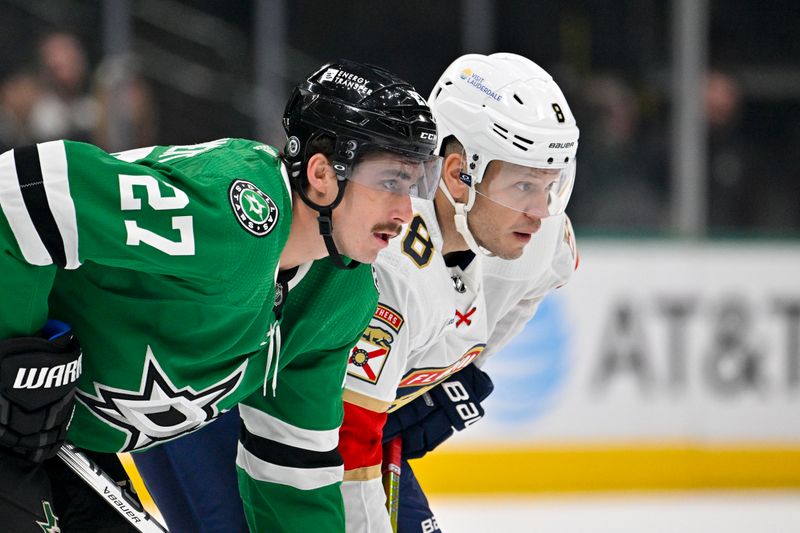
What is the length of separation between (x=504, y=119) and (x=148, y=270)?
1.07 meters

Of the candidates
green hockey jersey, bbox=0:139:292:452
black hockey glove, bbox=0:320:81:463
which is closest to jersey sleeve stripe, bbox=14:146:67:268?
green hockey jersey, bbox=0:139:292:452

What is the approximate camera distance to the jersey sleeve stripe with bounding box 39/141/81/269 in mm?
1790

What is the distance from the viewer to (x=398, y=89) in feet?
6.95

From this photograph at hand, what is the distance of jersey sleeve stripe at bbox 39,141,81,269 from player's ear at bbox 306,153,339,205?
45 cm

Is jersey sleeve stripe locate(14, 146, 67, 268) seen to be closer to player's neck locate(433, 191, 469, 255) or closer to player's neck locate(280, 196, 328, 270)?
player's neck locate(280, 196, 328, 270)

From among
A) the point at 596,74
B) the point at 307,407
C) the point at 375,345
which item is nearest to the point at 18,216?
the point at 307,407

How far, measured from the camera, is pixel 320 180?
2.11m

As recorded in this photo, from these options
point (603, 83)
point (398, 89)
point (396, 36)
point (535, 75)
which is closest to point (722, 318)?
point (603, 83)

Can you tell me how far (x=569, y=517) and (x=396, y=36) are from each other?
2.40 metres

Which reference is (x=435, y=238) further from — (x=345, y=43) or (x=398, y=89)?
(x=345, y=43)

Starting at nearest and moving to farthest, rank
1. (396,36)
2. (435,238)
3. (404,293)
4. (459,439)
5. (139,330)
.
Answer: (139,330) → (404,293) → (435,238) → (459,439) → (396,36)

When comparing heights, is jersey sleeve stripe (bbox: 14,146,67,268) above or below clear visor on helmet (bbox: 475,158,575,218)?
below

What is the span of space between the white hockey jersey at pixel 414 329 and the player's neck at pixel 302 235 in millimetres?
326

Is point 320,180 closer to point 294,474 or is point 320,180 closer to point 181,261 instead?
point 181,261
